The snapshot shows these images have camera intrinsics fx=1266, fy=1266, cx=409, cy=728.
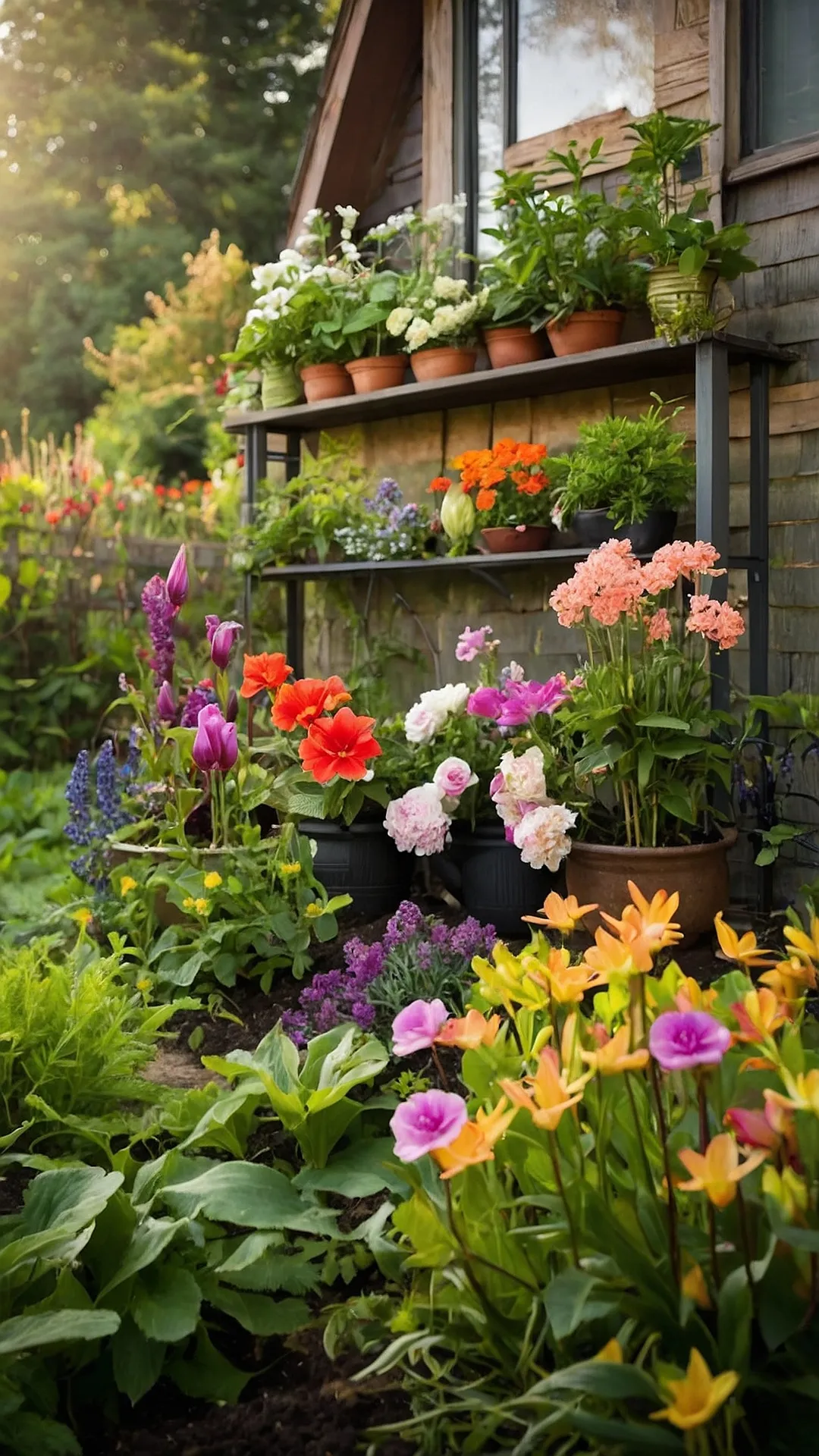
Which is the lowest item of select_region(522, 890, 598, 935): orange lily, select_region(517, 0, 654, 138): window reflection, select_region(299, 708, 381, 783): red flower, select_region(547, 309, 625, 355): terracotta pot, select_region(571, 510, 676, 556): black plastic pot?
select_region(522, 890, 598, 935): orange lily

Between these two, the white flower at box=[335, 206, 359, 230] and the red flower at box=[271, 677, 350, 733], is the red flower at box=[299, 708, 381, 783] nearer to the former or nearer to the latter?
the red flower at box=[271, 677, 350, 733]

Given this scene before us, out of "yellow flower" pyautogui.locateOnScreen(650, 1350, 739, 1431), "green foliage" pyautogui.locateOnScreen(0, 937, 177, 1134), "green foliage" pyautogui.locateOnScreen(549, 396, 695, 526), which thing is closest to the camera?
"yellow flower" pyautogui.locateOnScreen(650, 1350, 739, 1431)

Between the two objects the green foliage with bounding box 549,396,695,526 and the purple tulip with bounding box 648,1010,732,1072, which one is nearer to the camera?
the purple tulip with bounding box 648,1010,732,1072

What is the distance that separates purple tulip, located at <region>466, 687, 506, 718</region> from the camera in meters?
3.10

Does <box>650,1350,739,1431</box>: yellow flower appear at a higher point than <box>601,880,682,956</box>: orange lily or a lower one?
lower

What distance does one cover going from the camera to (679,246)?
3.20 meters

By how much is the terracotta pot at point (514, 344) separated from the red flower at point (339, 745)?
4.72 ft

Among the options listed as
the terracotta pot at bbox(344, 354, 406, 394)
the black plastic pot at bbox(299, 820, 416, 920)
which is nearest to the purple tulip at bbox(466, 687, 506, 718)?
the black plastic pot at bbox(299, 820, 416, 920)

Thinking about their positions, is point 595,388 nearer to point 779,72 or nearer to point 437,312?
point 437,312

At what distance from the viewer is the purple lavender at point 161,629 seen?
326cm

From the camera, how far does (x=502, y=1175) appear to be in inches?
57.5

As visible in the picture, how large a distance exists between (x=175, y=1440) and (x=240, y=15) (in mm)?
14927

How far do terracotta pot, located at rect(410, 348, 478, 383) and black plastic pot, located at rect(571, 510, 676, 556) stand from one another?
82 centimetres

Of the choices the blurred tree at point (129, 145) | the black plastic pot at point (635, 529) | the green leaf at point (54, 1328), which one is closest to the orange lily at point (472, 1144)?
the green leaf at point (54, 1328)
